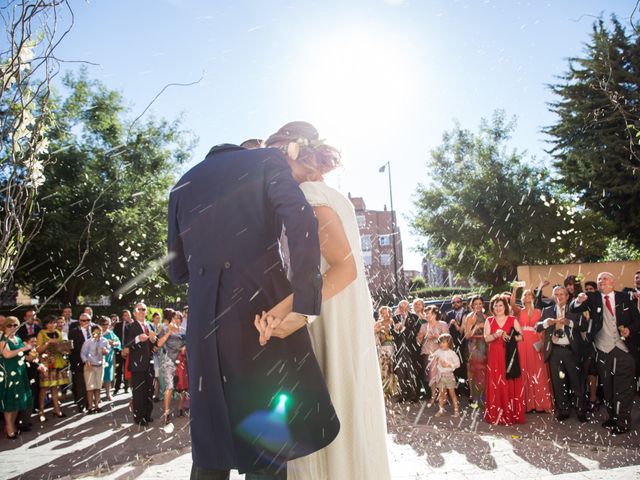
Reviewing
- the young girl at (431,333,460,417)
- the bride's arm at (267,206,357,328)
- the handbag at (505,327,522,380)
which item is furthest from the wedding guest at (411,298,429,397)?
the bride's arm at (267,206,357,328)

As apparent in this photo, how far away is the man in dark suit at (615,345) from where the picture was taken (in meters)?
6.87

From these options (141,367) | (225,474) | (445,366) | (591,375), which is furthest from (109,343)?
(225,474)

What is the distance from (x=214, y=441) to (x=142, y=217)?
75.7 feet

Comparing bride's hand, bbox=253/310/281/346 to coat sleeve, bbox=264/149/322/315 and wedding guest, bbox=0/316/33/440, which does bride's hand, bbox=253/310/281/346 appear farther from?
wedding guest, bbox=0/316/33/440

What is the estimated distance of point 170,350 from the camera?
9.80 m

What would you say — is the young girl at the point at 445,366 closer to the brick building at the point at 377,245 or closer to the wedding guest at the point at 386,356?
the wedding guest at the point at 386,356

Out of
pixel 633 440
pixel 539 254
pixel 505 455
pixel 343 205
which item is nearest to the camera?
pixel 343 205

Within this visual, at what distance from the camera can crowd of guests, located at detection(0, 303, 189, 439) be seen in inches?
339

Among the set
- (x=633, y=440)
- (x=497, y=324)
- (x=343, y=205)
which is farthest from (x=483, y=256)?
(x=343, y=205)

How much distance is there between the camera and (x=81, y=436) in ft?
27.7

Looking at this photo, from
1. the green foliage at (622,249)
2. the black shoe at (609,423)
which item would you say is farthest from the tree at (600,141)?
the black shoe at (609,423)

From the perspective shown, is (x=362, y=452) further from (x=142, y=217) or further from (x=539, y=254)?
(x=539, y=254)

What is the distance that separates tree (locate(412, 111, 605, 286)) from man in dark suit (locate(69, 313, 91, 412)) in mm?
23013

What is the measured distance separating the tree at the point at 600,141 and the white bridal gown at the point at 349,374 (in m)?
17.6
